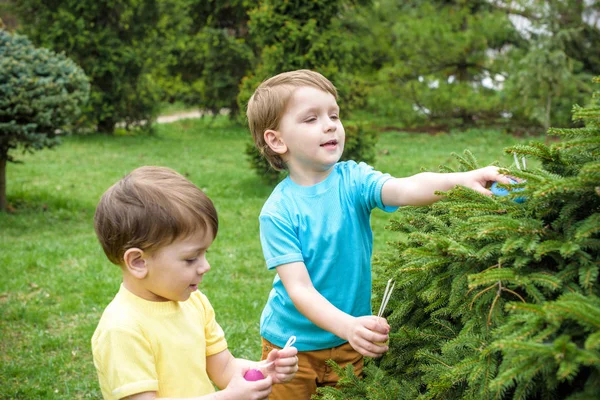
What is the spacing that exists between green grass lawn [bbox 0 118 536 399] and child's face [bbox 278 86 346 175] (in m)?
0.83

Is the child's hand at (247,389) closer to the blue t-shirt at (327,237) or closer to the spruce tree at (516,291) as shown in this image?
the spruce tree at (516,291)

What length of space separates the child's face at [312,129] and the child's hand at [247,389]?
81 cm

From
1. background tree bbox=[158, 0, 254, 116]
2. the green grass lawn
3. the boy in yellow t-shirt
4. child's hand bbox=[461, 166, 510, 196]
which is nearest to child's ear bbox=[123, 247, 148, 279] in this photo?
the boy in yellow t-shirt

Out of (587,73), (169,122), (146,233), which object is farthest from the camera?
(169,122)

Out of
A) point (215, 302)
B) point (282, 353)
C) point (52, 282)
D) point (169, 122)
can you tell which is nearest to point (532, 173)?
point (282, 353)

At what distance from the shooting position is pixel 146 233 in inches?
77.1

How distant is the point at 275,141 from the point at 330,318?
73 cm

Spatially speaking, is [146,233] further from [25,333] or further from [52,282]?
[52,282]

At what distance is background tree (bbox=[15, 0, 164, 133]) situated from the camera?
638 inches

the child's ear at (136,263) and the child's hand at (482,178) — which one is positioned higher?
the child's hand at (482,178)

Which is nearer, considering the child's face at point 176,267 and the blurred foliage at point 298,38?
the child's face at point 176,267

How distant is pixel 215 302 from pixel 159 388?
11.3 ft

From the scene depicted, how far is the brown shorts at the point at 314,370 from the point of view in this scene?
2504mm

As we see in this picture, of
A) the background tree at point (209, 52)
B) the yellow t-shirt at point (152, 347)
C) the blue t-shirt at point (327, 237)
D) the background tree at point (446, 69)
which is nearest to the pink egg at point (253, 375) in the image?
the yellow t-shirt at point (152, 347)
